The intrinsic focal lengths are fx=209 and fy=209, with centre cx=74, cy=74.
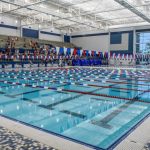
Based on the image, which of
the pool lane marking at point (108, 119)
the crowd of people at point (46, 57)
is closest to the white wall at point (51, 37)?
the crowd of people at point (46, 57)

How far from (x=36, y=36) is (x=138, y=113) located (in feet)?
70.6

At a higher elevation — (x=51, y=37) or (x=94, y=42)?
(x=51, y=37)

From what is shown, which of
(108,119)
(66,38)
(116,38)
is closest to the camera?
(108,119)

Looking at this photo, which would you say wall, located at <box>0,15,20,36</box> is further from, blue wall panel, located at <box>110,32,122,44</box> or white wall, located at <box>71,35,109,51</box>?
blue wall panel, located at <box>110,32,122,44</box>

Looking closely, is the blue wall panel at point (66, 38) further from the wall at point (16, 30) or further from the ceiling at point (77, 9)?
the ceiling at point (77, 9)

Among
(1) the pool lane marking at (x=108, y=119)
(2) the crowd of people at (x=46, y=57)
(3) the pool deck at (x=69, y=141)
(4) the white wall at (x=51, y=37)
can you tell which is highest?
(4) the white wall at (x=51, y=37)

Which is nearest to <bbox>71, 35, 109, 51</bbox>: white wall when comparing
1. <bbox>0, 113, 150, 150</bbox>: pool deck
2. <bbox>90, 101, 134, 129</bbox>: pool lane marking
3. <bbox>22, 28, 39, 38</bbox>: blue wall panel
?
<bbox>22, 28, 39, 38</bbox>: blue wall panel

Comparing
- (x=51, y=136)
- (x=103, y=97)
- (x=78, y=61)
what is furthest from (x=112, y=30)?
(x=51, y=136)

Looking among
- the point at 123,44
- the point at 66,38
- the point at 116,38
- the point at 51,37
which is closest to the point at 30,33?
the point at 51,37

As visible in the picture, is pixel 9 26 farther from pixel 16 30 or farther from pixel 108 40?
pixel 108 40

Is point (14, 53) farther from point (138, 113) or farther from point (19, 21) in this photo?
point (138, 113)

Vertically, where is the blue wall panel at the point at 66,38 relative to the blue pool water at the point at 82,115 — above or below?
above

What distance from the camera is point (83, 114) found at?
10.5ft

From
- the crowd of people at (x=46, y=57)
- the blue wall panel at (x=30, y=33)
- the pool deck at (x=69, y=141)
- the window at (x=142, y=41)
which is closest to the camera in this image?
the pool deck at (x=69, y=141)
